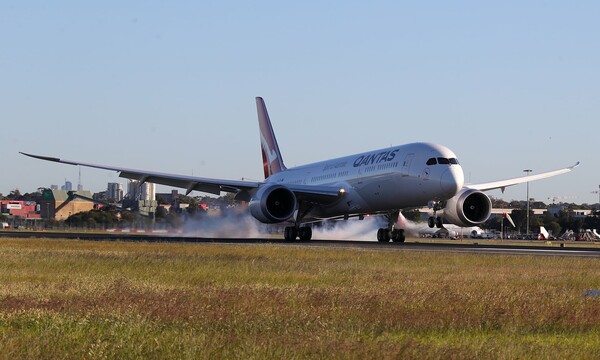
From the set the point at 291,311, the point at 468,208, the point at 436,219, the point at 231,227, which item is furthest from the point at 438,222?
the point at 291,311

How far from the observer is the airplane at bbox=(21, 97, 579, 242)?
49.8m

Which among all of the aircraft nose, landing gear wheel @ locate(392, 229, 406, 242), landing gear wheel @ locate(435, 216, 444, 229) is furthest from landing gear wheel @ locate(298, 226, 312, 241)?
the aircraft nose

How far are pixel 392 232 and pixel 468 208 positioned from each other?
16.3 ft

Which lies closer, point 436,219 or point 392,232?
point 436,219

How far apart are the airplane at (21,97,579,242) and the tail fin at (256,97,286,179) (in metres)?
6.15

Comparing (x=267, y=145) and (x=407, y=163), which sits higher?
(x=267, y=145)

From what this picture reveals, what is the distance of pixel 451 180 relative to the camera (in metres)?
48.5

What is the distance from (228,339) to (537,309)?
6471 mm

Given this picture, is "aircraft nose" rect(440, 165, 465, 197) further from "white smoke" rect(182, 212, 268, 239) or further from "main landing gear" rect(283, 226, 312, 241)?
"white smoke" rect(182, 212, 268, 239)

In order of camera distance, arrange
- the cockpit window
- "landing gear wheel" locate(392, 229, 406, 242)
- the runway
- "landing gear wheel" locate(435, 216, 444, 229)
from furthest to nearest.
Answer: "landing gear wheel" locate(392, 229, 406, 242) < "landing gear wheel" locate(435, 216, 444, 229) < the cockpit window < the runway

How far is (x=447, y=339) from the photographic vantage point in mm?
13602

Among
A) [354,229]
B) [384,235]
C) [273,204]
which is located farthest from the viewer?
[354,229]

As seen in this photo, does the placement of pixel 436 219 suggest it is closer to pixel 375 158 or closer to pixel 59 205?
pixel 375 158

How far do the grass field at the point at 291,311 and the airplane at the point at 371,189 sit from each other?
2014 centimetres
